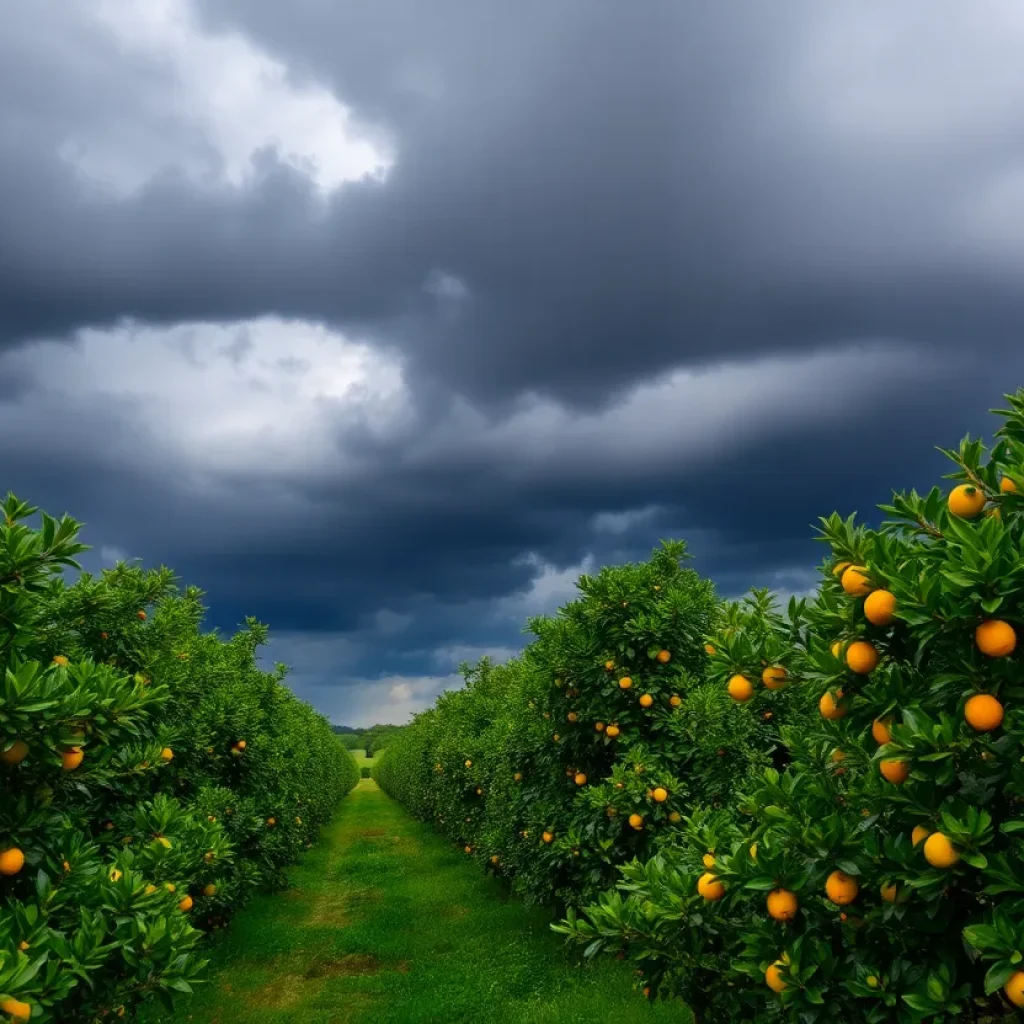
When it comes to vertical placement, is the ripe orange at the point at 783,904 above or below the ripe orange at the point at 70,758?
below

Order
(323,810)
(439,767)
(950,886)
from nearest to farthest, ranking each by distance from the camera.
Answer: (950,886)
(439,767)
(323,810)

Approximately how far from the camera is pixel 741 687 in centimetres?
443

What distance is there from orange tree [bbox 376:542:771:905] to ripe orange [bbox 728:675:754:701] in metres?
3.76

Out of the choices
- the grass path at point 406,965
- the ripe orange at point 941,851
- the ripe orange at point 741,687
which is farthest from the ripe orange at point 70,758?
the grass path at point 406,965

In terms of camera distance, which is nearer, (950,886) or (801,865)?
(950,886)

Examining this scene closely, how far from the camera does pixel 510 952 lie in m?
12.2

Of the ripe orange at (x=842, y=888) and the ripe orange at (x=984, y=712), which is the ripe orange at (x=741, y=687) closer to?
the ripe orange at (x=842, y=888)

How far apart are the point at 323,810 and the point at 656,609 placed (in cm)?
2558

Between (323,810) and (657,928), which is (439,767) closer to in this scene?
(323,810)

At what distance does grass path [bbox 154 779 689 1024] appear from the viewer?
9.78 m

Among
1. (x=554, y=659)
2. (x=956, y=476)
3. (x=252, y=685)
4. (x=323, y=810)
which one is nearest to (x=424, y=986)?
(x=554, y=659)

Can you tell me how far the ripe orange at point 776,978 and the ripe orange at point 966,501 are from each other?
7.26ft

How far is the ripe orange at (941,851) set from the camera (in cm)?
318

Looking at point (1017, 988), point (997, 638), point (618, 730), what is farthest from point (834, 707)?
point (618, 730)
